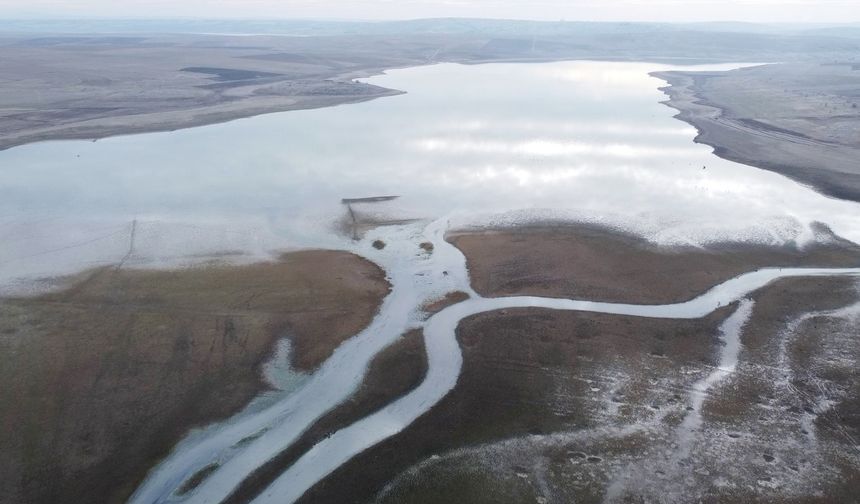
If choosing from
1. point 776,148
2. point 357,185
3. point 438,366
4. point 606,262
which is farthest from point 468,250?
point 776,148

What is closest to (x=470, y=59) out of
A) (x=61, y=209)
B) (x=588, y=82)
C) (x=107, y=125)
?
(x=588, y=82)

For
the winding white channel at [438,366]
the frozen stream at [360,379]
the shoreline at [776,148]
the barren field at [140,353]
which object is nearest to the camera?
the frozen stream at [360,379]

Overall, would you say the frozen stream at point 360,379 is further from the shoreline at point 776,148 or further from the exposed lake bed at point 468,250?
the shoreline at point 776,148

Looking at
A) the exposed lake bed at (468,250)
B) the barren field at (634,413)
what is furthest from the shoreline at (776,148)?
the barren field at (634,413)

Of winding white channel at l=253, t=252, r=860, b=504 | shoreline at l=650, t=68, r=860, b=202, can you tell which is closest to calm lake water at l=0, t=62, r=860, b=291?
shoreline at l=650, t=68, r=860, b=202

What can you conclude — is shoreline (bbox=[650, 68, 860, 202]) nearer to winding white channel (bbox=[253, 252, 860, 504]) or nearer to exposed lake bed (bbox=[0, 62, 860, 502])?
exposed lake bed (bbox=[0, 62, 860, 502])

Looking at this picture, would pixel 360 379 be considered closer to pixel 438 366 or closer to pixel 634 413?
pixel 438 366
